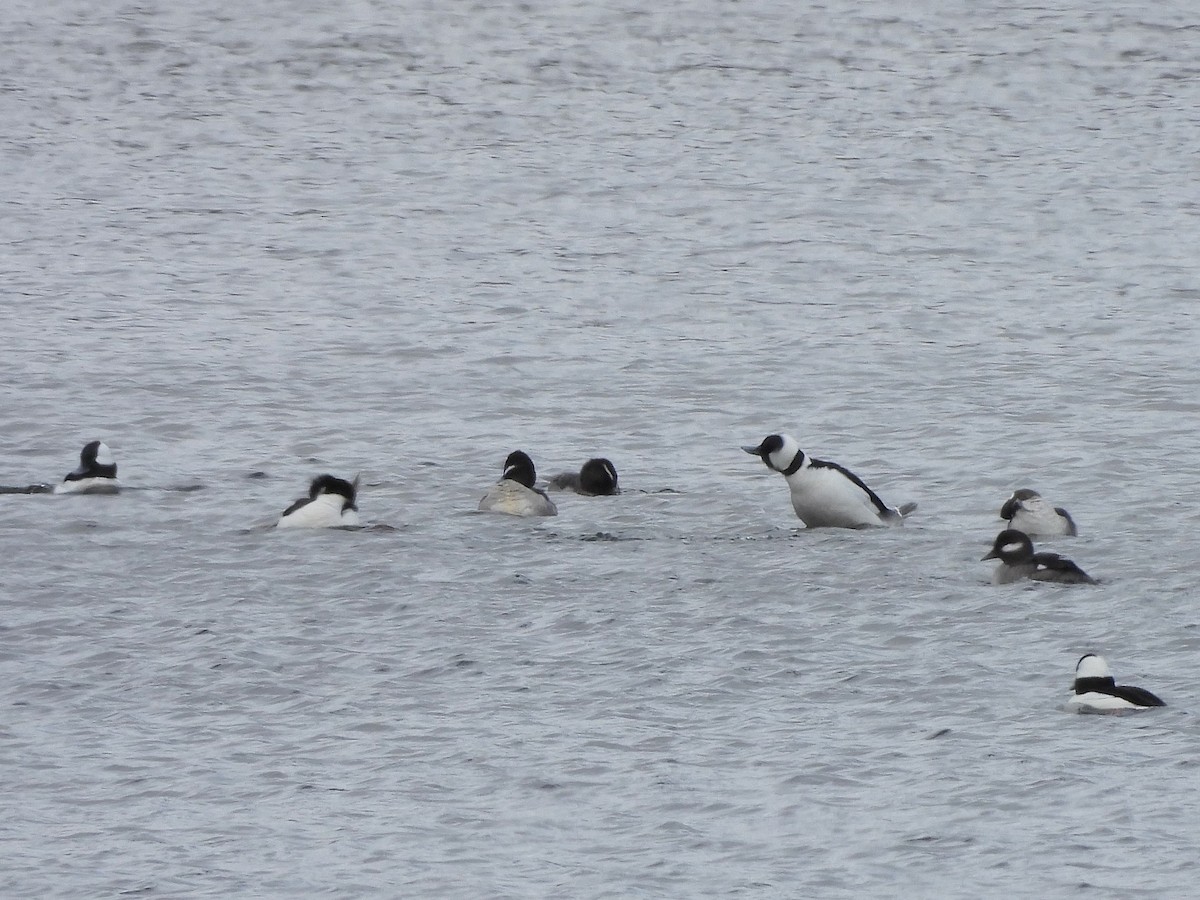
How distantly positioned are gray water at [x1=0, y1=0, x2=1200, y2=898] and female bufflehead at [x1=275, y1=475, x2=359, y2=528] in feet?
0.69

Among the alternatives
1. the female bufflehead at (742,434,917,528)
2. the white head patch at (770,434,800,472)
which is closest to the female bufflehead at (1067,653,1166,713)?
the female bufflehead at (742,434,917,528)

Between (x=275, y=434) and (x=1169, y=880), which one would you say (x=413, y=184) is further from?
(x=1169, y=880)

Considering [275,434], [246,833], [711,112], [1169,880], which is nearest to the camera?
[1169,880]

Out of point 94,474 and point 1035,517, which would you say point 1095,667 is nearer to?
point 1035,517

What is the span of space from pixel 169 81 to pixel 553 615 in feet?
90.0

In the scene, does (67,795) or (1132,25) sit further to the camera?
(1132,25)

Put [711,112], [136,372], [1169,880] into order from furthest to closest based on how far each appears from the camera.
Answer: [711,112] < [136,372] < [1169,880]

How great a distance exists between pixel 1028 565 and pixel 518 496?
14.9 feet

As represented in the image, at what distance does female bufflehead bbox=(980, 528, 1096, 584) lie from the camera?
1483 centimetres

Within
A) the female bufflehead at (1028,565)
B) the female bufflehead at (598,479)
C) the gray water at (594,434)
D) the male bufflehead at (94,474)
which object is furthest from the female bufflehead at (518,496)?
the female bufflehead at (1028,565)

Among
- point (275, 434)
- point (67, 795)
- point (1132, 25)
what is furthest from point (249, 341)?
point (1132, 25)

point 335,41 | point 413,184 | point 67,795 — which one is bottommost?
point 67,795

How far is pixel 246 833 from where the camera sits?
1050 cm

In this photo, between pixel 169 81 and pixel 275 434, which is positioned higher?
pixel 169 81
